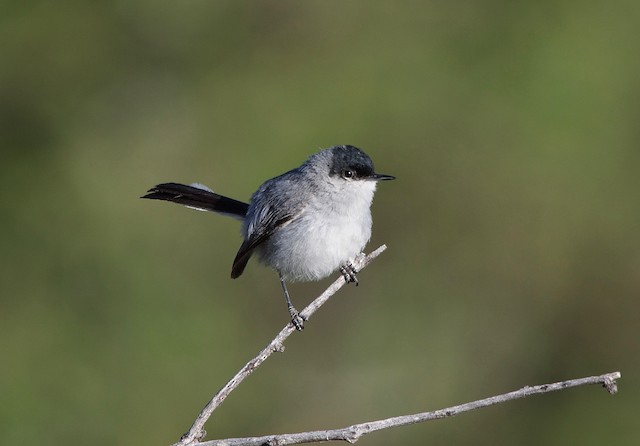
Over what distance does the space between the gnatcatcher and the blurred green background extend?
1554 millimetres

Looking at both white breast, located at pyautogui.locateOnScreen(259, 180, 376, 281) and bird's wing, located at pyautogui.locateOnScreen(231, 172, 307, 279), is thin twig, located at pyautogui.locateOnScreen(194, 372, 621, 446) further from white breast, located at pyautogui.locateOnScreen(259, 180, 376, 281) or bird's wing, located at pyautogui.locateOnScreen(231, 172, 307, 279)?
bird's wing, located at pyautogui.locateOnScreen(231, 172, 307, 279)

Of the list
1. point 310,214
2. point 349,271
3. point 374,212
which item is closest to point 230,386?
point 349,271

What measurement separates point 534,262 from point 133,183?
288 cm

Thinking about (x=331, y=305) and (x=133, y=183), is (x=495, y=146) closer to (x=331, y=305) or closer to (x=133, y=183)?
(x=331, y=305)

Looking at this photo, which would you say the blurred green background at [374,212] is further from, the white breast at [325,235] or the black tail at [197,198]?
the white breast at [325,235]

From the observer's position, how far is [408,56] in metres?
6.52

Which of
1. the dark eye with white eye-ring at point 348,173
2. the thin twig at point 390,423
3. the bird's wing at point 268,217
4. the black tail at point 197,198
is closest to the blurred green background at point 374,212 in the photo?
the black tail at point 197,198

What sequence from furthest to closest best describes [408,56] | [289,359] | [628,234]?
[408,56] → [628,234] → [289,359]

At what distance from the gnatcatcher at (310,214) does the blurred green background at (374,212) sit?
5.10 feet

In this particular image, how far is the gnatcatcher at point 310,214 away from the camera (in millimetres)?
3889

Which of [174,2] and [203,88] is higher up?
[174,2]

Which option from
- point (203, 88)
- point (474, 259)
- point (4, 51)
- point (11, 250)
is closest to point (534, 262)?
point (474, 259)

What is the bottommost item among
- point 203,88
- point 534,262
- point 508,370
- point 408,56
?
point 508,370

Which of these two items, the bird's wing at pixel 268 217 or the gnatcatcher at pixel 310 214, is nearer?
the gnatcatcher at pixel 310 214
